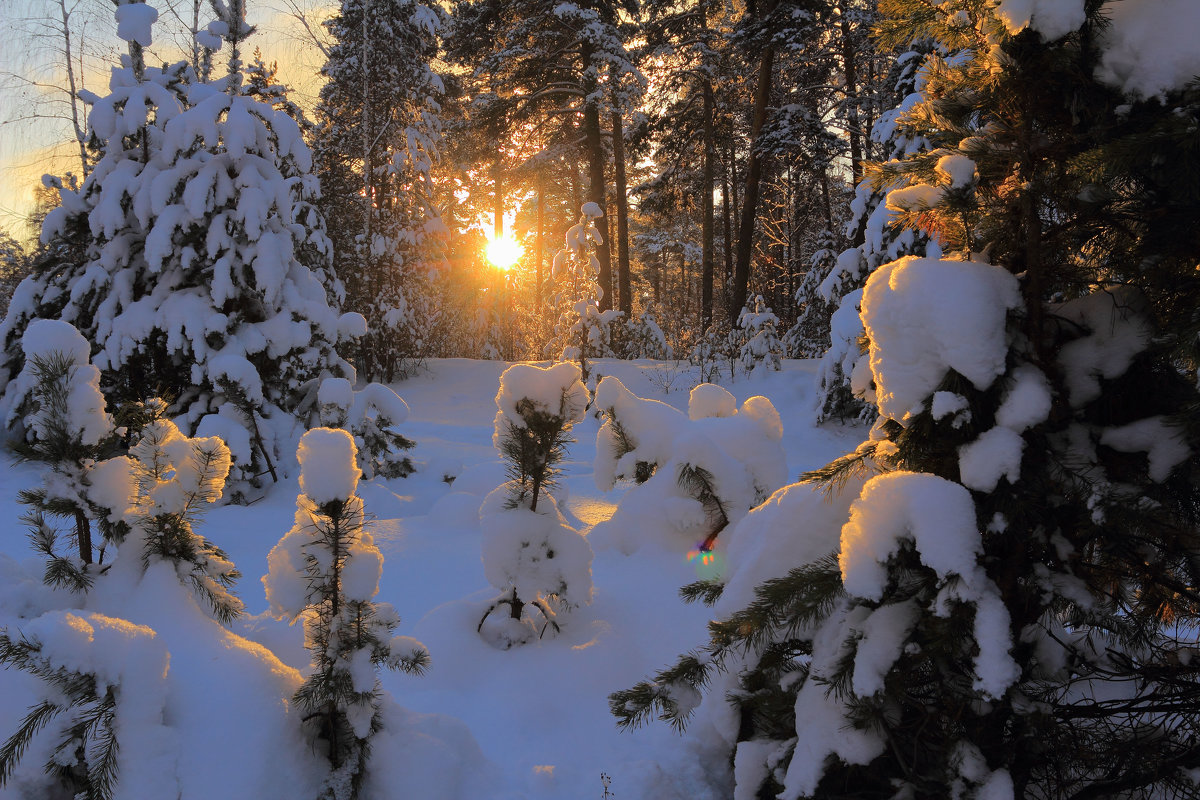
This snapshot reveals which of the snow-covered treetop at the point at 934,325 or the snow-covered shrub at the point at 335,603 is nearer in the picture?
the snow-covered treetop at the point at 934,325

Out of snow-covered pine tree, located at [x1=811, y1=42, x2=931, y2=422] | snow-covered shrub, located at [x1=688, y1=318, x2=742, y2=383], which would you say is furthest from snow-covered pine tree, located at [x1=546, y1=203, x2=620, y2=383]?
snow-covered pine tree, located at [x1=811, y1=42, x2=931, y2=422]

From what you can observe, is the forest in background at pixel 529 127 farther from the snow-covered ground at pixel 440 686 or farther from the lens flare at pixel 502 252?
the snow-covered ground at pixel 440 686

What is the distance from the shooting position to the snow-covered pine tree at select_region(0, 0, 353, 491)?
20.7 feet

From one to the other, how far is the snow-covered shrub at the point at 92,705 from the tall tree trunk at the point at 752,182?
13398 mm

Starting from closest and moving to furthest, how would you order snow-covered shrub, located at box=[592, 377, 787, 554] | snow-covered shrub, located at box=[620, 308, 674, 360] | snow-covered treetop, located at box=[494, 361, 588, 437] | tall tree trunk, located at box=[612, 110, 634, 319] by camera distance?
snow-covered treetop, located at box=[494, 361, 588, 437], snow-covered shrub, located at box=[592, 377, 787, 554], snow-covered shrub, located at box=[620, 308, 674, 360], tall tree trunk, located at box=[612, 110, 634, 319]

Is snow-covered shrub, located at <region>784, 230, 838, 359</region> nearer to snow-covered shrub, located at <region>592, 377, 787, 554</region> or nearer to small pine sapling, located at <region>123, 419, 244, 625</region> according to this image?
snow-covered shrub, located at <region>592, 377, 787, 554</region>

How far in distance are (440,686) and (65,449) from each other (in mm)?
1679

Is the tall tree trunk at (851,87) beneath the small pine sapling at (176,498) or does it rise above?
above

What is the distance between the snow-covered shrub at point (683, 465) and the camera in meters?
3.66

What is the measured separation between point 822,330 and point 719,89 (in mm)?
7825

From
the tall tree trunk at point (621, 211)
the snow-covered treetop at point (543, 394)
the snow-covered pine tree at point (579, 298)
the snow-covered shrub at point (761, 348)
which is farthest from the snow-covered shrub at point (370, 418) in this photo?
the tall tree trunk at point (621, 211)

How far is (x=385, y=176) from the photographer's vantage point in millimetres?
13289

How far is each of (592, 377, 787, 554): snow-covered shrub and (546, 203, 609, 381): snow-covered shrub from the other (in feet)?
21.4

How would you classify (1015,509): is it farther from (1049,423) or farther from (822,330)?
Result: (822,330)
